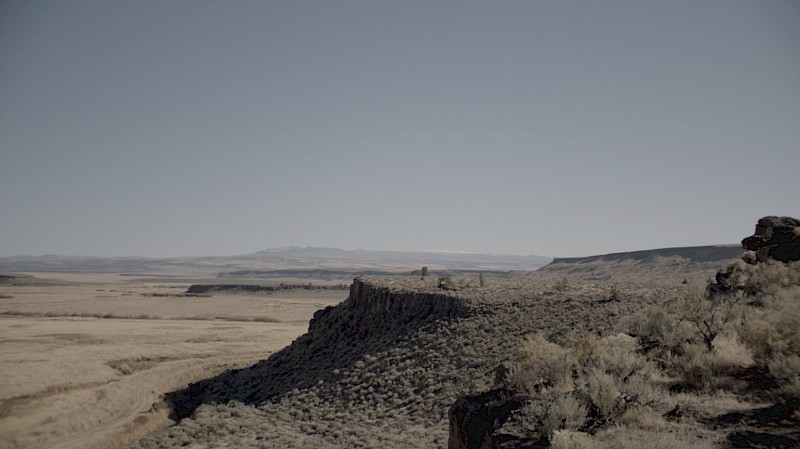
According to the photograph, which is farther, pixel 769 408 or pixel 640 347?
pixel 640 347

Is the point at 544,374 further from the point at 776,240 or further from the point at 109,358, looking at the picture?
the point at 109,358

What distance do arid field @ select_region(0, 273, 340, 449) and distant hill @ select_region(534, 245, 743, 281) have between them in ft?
153

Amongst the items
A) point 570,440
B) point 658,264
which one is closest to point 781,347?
point 570,440

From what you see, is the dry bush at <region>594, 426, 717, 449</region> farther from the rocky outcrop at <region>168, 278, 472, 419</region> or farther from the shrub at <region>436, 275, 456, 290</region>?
the shrub at <region>436, 275, 456, 290</region>

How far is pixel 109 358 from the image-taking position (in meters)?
33.8

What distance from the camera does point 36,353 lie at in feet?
112

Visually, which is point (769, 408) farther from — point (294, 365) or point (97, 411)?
point (97, 411)

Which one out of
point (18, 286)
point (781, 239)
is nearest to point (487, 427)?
point (781, 239)

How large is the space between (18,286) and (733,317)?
424 feet

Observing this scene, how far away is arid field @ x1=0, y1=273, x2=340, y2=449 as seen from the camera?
2142cm

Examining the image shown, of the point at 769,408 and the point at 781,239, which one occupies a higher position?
the point at 781,239

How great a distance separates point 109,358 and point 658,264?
241 ft

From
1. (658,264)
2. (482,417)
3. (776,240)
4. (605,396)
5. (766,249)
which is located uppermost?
(776,240)

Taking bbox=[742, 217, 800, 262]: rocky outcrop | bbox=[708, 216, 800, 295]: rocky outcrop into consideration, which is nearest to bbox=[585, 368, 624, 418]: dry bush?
bbox=[708, 216, 800, 295]: rocky outcrop
